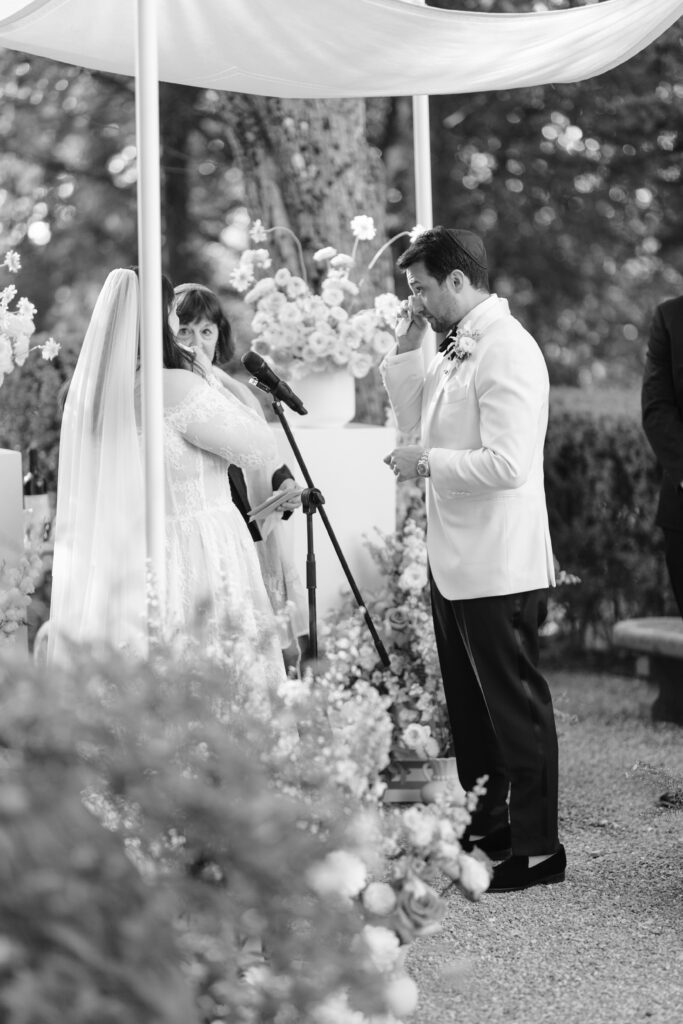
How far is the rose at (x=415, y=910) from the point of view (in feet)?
6.94

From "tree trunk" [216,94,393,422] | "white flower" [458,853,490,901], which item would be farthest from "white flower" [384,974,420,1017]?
"tree trunk" [216,94,393,422]

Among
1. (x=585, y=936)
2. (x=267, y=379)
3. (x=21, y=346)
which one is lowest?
(x=585, y=936)

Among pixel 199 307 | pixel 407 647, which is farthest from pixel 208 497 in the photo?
pixel 407 647

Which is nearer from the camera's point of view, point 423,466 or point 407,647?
point 423,466

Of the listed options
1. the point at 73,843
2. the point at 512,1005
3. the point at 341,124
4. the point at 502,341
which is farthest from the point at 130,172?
the point at 73,843

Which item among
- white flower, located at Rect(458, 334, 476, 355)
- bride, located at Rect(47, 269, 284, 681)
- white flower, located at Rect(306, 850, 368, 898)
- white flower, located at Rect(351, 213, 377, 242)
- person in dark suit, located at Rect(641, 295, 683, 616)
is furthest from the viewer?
white flower, located at Rect(351, 213, 377, 242)

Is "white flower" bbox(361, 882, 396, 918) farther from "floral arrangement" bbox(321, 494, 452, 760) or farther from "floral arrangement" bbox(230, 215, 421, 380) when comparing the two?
"floral arrangement" bbox(230, 215, 421, 380)

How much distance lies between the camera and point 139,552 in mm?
3332

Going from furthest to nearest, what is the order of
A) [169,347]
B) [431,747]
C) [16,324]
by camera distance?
[431,747]
[16,324]
[169,347]

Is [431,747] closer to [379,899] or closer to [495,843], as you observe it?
[495,843]

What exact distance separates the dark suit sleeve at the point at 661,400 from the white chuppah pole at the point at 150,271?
1.83m

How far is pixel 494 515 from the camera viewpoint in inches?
140

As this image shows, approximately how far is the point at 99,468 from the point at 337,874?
1.90 meters

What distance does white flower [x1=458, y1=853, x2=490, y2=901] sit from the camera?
7.25 ft
